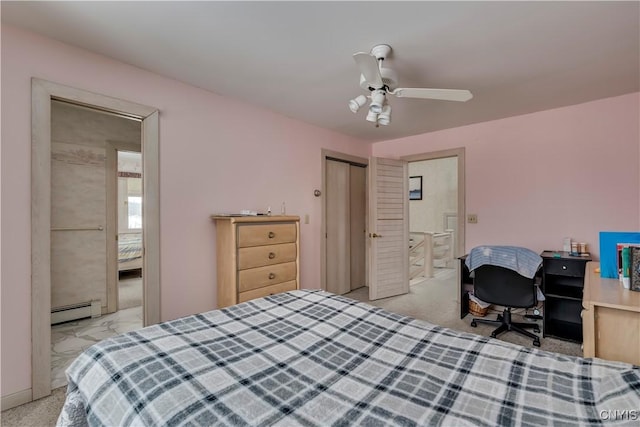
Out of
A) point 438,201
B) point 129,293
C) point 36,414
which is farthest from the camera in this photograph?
point 438,201

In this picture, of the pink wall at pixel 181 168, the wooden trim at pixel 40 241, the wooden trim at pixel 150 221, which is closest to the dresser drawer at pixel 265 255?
the pink wall at pixel 181 168

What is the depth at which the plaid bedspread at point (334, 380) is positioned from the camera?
2.62 feet

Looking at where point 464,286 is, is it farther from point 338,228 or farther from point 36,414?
point 36,414

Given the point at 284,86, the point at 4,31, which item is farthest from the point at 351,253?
the point at 4,31

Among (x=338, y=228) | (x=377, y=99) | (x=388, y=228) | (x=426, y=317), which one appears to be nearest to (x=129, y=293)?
(x=338, y=228)

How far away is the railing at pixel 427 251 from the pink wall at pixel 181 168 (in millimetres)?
2601

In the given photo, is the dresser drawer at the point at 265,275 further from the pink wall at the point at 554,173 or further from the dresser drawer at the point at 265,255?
the pink wall at the point at 554,173

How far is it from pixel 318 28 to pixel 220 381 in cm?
193

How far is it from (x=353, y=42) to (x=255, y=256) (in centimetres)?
183

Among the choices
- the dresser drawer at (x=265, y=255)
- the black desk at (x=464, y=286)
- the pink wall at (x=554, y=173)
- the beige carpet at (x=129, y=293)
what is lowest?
the beige carpet at (x=129, y=293)

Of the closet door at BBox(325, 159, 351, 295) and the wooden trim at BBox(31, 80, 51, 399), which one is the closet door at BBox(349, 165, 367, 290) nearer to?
the closet door at BBox(325, 159, 351, 295)

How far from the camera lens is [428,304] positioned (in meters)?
3.79

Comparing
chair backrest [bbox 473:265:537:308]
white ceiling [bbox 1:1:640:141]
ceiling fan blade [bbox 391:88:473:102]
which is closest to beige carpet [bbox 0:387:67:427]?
white ceiling [bbox 1:1:640:141]

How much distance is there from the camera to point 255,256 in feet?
8.40
